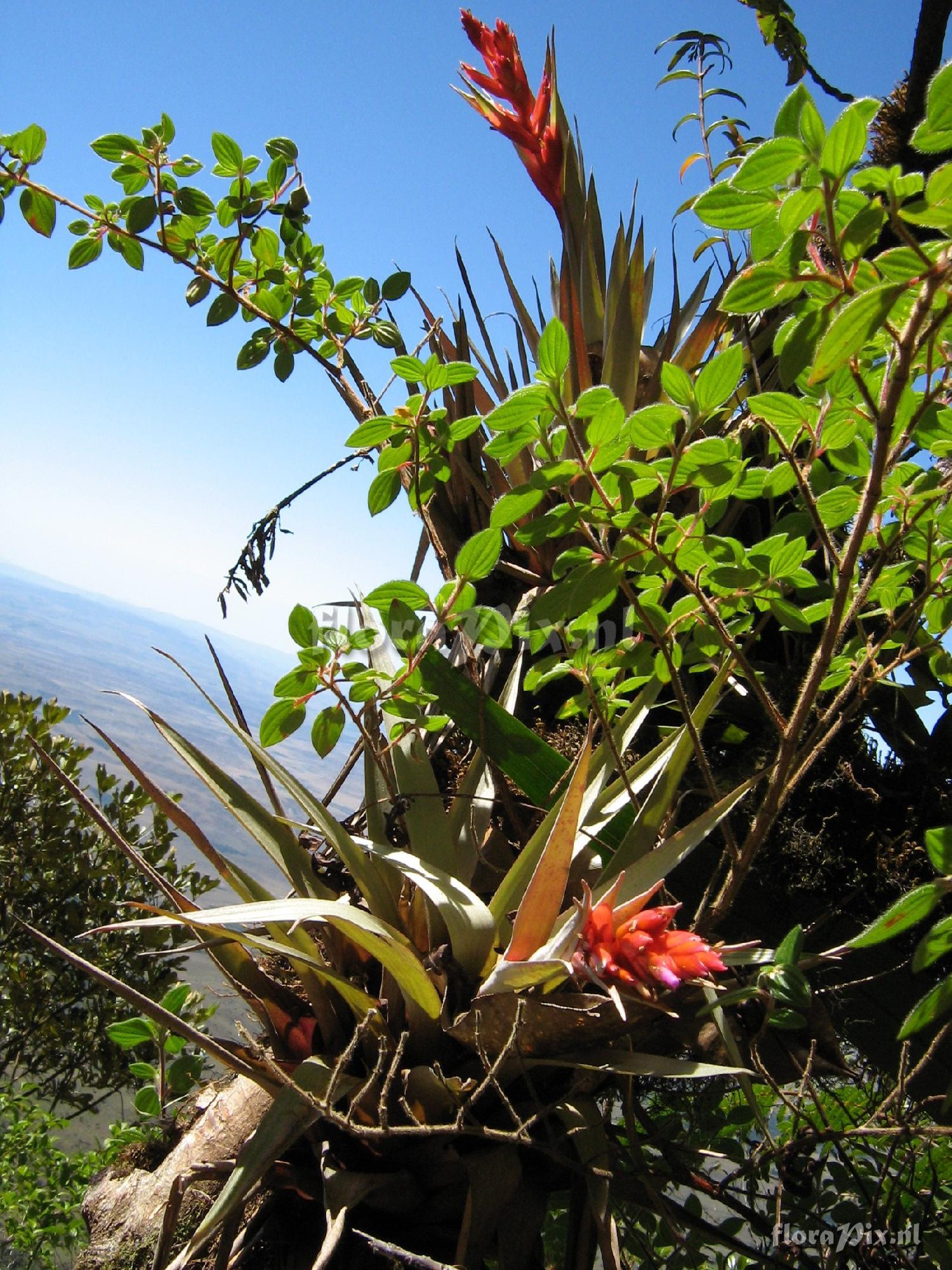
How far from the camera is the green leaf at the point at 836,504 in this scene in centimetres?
72

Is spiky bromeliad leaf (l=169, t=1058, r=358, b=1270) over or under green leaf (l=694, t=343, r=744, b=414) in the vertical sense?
under

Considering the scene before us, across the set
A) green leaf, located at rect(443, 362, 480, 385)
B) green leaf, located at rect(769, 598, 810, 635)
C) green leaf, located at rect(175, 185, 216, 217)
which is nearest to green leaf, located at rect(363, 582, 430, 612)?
green leaf, located at rect(443, 362, 480, 385)

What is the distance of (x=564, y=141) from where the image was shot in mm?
1580

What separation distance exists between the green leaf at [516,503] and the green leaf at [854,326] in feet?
0.89

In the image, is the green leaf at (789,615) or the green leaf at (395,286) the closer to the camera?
the green leaf at (789,615)

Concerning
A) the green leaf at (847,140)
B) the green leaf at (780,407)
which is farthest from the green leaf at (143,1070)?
the green leaf at (847,140)

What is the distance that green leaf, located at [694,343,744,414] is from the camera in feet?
1.90

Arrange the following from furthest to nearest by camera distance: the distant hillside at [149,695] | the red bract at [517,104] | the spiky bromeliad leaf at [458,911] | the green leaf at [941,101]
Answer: the distant hillside at [149,695], the red bract at [517,104], the spiky bromeliad leaf at [458,911], the green leaf at [941,101]

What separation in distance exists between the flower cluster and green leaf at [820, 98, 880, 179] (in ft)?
1.49

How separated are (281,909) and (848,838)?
0.81 meters

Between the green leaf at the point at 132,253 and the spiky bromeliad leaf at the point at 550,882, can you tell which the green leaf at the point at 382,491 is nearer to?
the spiky bromeliad leaf at the point at 550,882

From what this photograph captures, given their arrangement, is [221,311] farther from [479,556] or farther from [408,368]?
[479,556]

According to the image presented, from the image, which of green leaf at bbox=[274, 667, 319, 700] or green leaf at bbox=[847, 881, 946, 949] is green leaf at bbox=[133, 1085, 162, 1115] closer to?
green leaf at bbox=[274, 667, 319, 700]

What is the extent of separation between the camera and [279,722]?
32.3 inches
